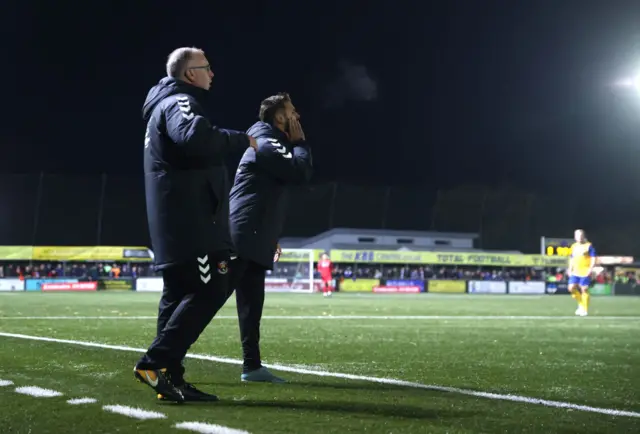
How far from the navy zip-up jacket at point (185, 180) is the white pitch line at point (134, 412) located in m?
0.78

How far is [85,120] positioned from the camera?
54.8 metres

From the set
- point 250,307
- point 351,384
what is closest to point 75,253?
point 250,307

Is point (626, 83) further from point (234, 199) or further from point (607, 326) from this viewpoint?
point (234, 199)

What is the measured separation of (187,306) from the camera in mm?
4293

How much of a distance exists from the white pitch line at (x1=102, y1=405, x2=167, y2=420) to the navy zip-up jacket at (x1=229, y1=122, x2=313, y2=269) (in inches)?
64.5

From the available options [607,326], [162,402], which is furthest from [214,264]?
[607,326]

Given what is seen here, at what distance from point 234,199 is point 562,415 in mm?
2701

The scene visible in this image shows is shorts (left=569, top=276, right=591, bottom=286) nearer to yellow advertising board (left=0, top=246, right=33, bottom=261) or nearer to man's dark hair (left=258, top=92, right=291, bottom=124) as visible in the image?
man's dark hair (left=258, top=92, right=291, bottom=124)

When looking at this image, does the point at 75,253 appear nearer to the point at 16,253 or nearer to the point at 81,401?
the point at 16,253

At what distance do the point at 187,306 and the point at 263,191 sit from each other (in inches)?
55.5

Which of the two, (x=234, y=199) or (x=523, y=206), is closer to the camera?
(x=234, y=199)

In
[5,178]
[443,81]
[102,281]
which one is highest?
[443,81]

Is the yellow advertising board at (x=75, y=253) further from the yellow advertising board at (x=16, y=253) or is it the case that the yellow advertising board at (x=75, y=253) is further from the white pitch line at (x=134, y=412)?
the white pitch line at (x=134, y=412)

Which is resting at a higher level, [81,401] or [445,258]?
[445,258]
